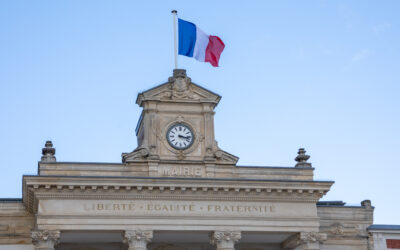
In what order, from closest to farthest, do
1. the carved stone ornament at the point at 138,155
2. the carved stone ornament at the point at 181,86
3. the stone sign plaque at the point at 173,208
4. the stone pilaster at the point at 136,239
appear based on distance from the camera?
the stone sign plaque at the point at 173,208 → the stone pilaster at the point at 136,239 → the carved stone ornament at the point at 138,155 → the carved stone ornament at the point at 181,86

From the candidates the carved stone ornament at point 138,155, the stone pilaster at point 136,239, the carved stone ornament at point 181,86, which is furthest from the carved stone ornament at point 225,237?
the carved stone ornament at point 181,86

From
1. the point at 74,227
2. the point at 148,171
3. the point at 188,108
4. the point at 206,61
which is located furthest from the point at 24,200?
the point at 206,61

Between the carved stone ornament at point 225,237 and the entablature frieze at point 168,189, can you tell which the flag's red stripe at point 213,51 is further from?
the carved stone ornament at point 225,237

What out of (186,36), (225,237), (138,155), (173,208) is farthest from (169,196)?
(186,36)

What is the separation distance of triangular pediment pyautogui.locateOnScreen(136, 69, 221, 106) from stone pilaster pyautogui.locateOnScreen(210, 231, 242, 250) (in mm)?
7110

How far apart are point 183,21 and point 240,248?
13.3 m

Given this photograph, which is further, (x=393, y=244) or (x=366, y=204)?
(x=366, y=204)

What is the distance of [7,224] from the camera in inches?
1551

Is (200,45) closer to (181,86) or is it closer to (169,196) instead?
(181,86)

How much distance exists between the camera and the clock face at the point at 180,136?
39.9m

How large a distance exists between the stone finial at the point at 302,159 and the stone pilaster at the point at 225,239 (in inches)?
214

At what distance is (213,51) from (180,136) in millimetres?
6119

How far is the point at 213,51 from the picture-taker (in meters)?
43.3

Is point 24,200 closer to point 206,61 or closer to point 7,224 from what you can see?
point 7,224
